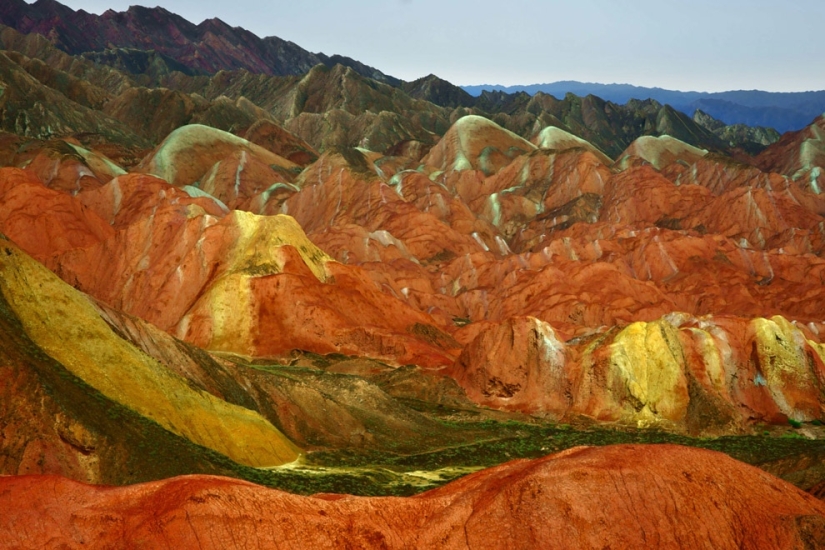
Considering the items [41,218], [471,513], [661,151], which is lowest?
[41,218]

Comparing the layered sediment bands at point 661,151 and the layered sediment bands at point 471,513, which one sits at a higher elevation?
the layered sediment bands at point 471,513

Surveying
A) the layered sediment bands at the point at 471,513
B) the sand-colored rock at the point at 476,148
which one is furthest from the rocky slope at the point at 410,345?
the sand-colored rock at the point at 476,148

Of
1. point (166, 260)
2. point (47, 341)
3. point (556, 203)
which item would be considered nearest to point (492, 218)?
point (556, 203)

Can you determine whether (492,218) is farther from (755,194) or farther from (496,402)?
(496,402)

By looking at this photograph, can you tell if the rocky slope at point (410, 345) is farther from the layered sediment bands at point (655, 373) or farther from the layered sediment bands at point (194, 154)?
the layered sediment bands at point (194, 154)

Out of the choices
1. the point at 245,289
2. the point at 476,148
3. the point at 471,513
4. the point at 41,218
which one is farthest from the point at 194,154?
the point at 471,513

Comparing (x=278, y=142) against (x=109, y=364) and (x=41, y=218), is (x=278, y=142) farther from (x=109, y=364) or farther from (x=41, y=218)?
(x=109, y=364)
